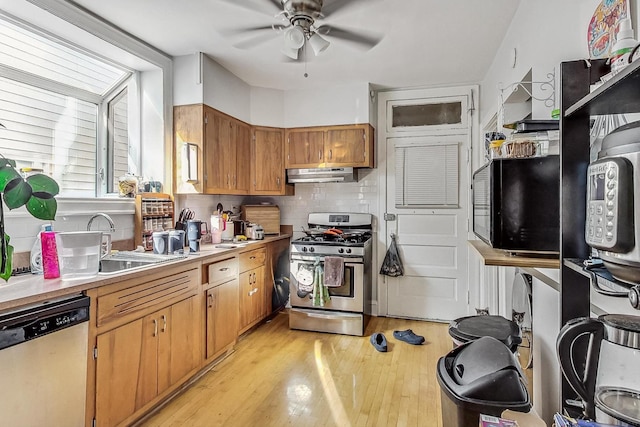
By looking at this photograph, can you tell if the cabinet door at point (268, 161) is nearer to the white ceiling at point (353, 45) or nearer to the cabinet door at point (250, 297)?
the white ceiling at point (353, 45)

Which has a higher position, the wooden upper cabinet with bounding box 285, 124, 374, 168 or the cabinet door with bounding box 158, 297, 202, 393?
the wooden upper cabinet with bounding box 285, 124, 374, 168

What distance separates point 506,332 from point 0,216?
2.55 m

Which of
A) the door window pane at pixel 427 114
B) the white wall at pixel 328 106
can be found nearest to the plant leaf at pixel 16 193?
the white wall at pixel 328 106

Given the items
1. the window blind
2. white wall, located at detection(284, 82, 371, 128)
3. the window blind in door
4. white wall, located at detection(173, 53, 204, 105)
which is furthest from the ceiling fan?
the window blind in door

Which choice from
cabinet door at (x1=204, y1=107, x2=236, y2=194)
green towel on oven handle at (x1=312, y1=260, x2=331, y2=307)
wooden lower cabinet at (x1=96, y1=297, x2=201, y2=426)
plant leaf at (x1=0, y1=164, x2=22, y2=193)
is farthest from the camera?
green towel on oven handle at (x1=312, y1=260, x2=331, y2=307)

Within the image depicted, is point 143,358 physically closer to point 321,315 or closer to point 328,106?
point 321,315

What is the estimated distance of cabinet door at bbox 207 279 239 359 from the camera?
2.85 m

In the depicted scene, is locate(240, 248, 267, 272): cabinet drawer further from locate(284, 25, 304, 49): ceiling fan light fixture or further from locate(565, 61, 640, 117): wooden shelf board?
locate(565, 61, 640, 117): wooden shelf board

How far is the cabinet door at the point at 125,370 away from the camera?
1.90 m

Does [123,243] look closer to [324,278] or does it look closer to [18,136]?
[18,136]

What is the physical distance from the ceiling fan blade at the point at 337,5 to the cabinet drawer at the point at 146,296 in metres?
2.04

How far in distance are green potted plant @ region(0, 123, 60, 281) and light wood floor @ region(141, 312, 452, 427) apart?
1.26 metres

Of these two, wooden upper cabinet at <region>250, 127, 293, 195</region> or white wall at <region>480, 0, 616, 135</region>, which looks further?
wooden upper cabinet at <region>250, 127, 293, 195</region>

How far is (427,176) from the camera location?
4.16 meters
